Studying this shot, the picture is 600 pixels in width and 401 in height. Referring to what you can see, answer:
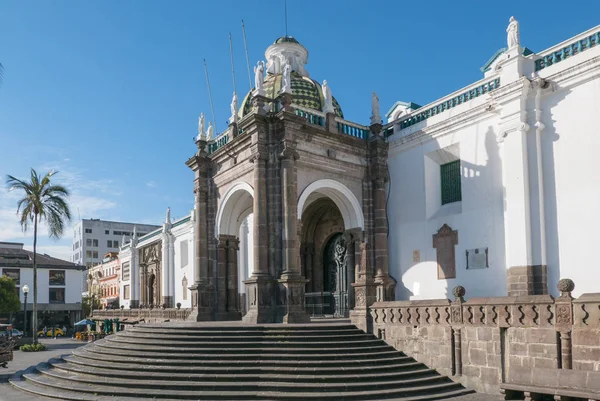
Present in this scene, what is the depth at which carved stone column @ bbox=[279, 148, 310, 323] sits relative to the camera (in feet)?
53.2

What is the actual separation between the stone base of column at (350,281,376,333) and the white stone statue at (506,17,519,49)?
7.71 meters

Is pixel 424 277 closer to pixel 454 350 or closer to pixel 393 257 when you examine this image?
pixel 393 257

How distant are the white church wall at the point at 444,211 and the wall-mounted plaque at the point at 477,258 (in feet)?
0.41

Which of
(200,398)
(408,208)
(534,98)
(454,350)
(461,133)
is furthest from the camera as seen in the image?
(408,208)

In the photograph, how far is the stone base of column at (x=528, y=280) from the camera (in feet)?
47.7

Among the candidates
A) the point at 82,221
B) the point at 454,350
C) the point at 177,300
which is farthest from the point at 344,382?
the point at 82,221

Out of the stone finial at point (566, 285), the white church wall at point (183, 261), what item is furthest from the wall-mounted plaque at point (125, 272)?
the stone finial at point (566, 285)

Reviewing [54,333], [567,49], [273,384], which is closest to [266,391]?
[273,384]

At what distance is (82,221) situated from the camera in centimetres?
8231

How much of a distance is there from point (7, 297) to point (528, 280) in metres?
36.8

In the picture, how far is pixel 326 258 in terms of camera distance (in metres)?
22.7

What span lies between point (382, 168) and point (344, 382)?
914 cm

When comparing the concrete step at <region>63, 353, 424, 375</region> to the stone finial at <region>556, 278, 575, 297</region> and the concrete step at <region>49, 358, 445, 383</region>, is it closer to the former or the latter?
the concrete step at <region>49, 358, 445, 383</region>

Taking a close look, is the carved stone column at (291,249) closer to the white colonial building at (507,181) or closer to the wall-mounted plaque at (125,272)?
the white colonial building at (507,181)
